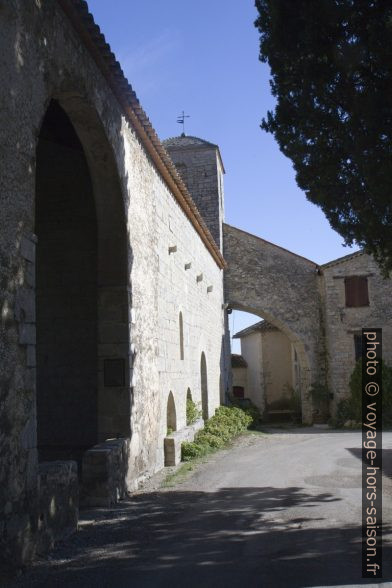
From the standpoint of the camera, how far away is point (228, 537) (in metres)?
5.28

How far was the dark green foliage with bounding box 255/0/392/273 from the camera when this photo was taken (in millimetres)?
6293

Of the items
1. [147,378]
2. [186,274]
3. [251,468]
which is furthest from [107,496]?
[186,274]

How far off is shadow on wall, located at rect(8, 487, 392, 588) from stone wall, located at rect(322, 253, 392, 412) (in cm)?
1262

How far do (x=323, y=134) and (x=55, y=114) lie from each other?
3.56 meters

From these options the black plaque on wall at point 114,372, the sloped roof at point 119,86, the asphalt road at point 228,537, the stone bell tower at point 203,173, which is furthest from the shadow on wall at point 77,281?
the stone bell tower at point 203,173

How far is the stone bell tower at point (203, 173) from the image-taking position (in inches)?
830

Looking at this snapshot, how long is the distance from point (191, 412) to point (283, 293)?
886 centimetres

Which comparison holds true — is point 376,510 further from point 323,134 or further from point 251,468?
point 323,134

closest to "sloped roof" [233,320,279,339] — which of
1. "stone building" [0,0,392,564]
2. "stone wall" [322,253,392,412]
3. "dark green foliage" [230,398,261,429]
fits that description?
"dark green foliage" [230,398,261,429]

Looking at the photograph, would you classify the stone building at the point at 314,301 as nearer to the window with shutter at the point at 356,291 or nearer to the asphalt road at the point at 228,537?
the window with shutter at the point at 356,291

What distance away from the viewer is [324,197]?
712 cm

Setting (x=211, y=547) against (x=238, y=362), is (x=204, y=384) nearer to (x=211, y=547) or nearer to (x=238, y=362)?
(x=211, y=547)

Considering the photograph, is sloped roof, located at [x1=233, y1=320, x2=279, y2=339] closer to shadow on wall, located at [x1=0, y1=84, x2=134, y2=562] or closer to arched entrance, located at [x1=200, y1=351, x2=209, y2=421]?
Answer: arched entrance, located at [x1=200, y1=351, x2=209, y2=421]

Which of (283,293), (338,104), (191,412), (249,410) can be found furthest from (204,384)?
(338,104)
